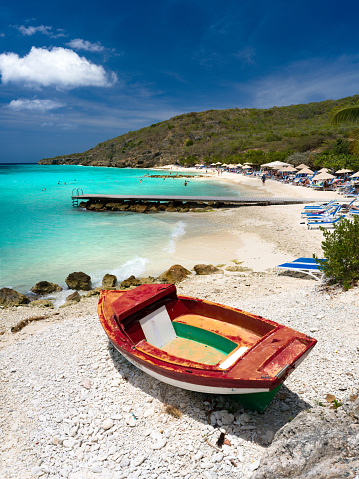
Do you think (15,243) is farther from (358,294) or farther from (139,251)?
(358,294)

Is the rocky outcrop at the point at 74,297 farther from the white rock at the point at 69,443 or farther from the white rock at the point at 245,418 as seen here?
the white rock at the point at 245,418

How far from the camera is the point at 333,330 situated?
564 centimetres

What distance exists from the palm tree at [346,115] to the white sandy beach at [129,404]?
11223 mm

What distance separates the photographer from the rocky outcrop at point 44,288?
1051cm

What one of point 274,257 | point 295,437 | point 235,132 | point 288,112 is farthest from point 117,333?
point 288,112

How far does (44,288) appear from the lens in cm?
1058

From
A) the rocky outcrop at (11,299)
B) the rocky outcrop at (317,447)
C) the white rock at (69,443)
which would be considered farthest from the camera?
the rocky outcrop at (11,299)

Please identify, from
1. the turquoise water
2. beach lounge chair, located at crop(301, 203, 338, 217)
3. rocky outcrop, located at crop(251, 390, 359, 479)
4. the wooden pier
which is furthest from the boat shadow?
the wooden pier

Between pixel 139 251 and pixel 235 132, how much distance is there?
113242 millimetres

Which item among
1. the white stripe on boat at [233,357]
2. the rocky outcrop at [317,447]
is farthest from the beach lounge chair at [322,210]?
the rocky outcrop at [317,447]

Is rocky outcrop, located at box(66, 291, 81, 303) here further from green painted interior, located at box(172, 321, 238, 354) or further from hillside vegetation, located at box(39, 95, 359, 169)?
hillside vegetation, located at box(39, 95, 359, 169)

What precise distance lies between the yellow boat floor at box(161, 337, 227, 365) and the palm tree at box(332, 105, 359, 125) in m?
14.5

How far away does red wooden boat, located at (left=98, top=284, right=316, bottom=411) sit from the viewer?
3732mm

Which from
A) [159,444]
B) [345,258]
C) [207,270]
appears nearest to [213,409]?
[159,444]
